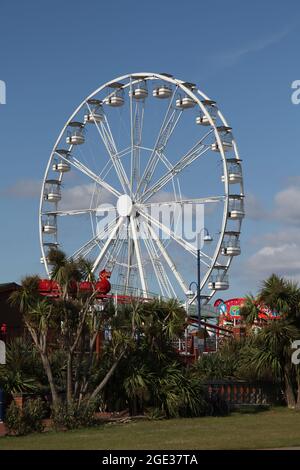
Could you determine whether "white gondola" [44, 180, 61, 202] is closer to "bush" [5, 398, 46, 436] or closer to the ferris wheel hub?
the ferris wheel hub

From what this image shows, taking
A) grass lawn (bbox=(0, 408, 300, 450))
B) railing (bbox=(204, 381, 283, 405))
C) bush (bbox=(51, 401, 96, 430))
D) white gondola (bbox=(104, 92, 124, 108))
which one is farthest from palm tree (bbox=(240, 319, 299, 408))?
white gondola (bbox=(104, 92, 124, 108))

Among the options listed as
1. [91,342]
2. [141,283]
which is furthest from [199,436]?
[141,283]

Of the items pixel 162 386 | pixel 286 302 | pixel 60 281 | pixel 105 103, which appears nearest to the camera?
pixel 60 281

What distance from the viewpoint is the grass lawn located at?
17.5 m

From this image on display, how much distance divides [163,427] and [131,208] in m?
24.9

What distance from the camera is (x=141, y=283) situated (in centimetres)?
4438

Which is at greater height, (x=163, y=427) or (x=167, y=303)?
(x=167, y=303)

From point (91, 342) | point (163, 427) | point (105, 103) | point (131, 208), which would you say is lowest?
point (163, 427)

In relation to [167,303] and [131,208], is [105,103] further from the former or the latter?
[167,303]

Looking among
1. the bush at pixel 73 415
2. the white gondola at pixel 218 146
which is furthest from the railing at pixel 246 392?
the white gondola at pixel 218 146

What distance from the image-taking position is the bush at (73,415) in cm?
2211

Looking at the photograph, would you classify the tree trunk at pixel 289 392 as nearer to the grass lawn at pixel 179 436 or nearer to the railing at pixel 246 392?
the railing at pixel 246 392

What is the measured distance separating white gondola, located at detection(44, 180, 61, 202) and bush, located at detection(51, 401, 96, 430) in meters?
29.0
